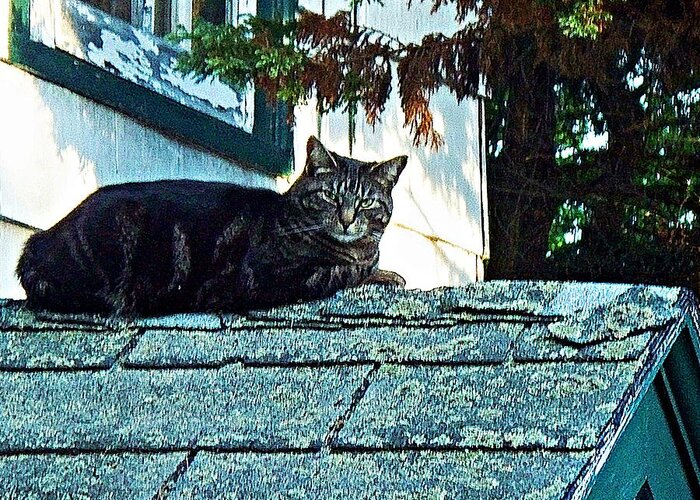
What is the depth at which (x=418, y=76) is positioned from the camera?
4156mm

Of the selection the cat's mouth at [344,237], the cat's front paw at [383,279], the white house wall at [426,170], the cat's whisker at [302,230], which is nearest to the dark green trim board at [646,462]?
the cat's front paw at [383,279]

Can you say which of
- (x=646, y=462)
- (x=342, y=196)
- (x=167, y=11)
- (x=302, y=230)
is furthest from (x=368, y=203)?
(x=646, y=462)

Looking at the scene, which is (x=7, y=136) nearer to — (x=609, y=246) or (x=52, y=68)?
(x=52, y=68)

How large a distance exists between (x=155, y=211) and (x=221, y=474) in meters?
1.62

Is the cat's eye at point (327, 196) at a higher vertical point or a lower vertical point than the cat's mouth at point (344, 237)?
higher

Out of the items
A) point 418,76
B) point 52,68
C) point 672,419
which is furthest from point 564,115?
point 672,419

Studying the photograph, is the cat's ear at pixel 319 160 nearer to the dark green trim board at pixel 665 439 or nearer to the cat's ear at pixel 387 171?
the cat's ear at pixel 387 171

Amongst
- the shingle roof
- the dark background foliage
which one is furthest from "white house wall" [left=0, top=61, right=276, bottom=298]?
the shingle roof

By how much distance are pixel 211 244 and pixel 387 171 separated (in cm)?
77

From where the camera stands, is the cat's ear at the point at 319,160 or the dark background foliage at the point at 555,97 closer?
the cat's ear at the point at 319,160

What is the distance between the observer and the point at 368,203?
12.1 feet

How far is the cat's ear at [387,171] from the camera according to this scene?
12.3 ft

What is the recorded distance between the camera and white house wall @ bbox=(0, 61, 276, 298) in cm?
315

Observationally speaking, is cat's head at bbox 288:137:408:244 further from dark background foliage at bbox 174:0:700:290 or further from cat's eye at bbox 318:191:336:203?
dark background foliage at bbox 174:0:700:290
